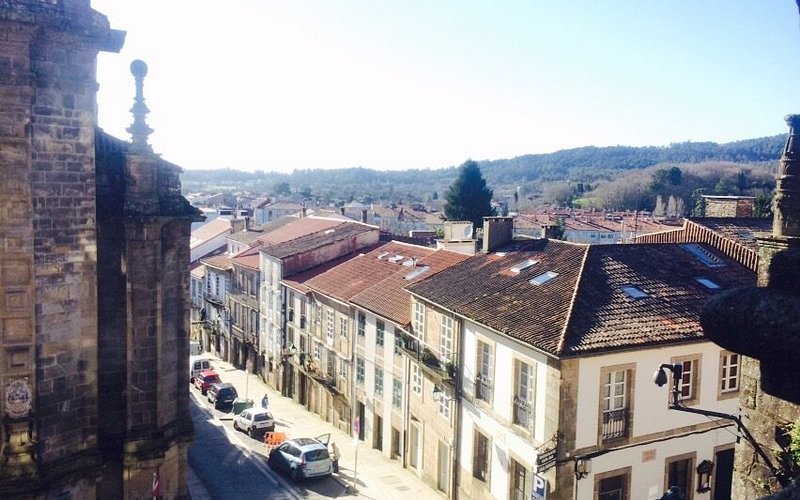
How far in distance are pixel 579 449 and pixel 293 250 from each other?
88.7 ft

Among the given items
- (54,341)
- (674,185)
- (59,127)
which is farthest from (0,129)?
(674,185)

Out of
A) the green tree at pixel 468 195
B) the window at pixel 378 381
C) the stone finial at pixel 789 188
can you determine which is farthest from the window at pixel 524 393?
Result: the green tree at pixel 468 195

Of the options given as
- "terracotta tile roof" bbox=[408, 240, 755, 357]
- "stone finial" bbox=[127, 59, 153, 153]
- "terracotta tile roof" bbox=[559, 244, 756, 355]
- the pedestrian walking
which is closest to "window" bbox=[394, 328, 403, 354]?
"terracotta tile roof" bbox=[408, 240, 755, 357]

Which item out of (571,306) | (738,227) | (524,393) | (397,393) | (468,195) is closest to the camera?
(571,306)

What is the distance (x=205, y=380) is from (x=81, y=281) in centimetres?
3112

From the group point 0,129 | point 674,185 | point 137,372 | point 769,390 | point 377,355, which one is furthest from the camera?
point 674,185

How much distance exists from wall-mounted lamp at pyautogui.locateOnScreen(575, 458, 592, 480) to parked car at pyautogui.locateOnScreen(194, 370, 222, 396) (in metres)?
27.0

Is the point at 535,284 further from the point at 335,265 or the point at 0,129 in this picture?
the point at 335,265

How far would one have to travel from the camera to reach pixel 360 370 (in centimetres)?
3356

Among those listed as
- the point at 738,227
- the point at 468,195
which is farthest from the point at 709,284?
the point at 468,195

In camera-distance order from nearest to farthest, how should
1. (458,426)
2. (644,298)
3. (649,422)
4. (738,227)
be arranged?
(649,422) → (644,298) → (458,426) → (738,227)

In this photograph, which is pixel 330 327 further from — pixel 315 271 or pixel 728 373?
pixel 728 373

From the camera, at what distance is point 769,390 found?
9.68 feet

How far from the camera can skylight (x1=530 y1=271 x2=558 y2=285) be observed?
75.9 ft
